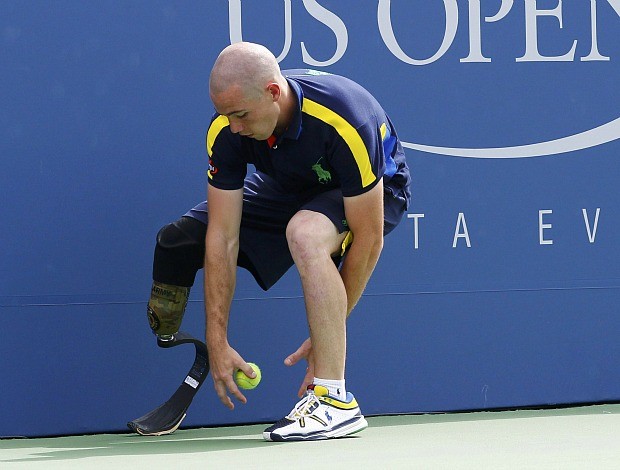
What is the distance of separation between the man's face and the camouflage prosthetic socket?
0.52 meters

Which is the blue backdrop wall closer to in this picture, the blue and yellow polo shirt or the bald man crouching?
the bald man crouching

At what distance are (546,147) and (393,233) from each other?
1.73ft

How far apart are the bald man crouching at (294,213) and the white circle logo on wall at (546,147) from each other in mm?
332

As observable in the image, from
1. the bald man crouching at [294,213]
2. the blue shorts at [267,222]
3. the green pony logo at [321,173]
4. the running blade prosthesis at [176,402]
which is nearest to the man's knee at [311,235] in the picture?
the bald man crouching at [294,213]

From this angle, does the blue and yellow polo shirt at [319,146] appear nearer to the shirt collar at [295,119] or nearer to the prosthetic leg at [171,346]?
the shirt collar at [295,119]

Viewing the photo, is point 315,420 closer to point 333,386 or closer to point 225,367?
point 333,386

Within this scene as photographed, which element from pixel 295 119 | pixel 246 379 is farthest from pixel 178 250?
pixel 295 119

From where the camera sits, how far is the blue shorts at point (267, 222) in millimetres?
3057

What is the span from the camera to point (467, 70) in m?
3.42

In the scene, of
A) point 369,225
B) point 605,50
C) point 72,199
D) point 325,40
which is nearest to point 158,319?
point 72,199

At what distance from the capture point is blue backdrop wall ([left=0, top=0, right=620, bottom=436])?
3164mm

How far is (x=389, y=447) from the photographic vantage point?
2586mm

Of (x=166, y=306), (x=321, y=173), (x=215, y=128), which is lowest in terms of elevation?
(x=166, y=306)

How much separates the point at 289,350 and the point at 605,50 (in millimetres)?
1296
